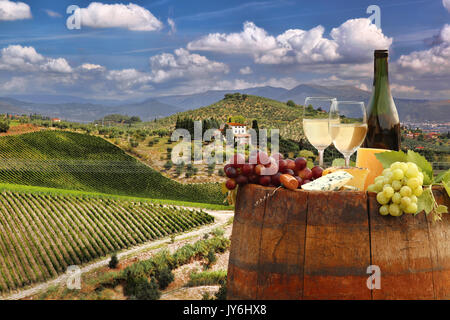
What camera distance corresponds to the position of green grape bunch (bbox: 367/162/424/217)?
202cm

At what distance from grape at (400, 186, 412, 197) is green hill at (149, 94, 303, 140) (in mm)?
51148

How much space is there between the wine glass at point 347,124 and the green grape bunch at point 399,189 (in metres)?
0.30

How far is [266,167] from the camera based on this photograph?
231 cm

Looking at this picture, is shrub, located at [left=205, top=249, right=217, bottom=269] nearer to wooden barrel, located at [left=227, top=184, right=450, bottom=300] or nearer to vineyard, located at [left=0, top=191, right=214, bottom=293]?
vineyard, located at [left=0, top=191, right=214, bottom=293]

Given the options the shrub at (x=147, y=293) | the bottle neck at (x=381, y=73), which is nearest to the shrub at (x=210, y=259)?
the shrub at (x=147, y=293)

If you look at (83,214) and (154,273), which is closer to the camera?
(154,273)

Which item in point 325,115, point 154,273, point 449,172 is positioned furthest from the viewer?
point 154,273

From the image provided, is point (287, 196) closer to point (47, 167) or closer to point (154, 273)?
point (154, 273)

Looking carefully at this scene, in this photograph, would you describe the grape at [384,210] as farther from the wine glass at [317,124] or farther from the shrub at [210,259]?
the shrub at [210,259]

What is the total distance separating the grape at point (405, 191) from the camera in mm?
2046

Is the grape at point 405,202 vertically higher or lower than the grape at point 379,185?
lower

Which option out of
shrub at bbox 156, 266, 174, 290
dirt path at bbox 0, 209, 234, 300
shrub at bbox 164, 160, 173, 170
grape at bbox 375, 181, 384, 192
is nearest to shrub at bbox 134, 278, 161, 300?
shrub at bbox 156, 266, 174, 290
